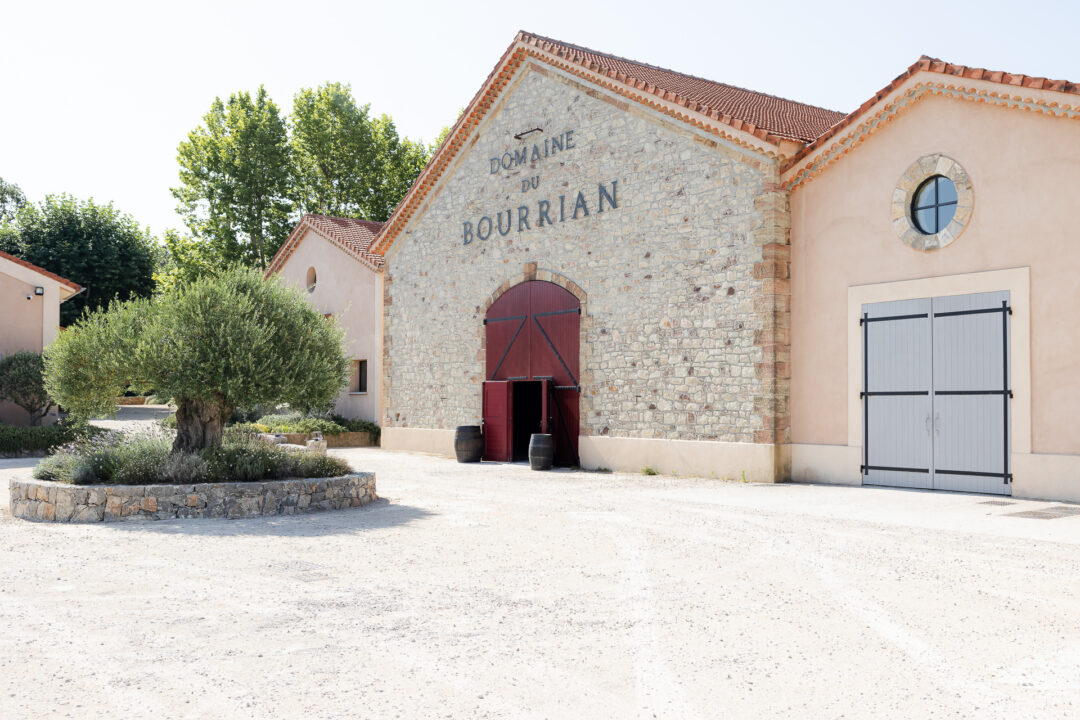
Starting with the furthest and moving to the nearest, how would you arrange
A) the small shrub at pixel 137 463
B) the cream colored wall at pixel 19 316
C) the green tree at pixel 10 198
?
1. the green tree at pixel 10 198
2. the cream colored wall at pixel 19 316
3. the small shrub at pixel 137 463

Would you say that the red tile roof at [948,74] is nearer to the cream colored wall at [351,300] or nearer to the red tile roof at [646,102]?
the red tile roof at [646,102]

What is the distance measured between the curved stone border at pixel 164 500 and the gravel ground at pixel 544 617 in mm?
302

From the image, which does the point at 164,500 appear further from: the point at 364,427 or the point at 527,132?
the point at 364,427

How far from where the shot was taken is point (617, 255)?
16578 millimetres

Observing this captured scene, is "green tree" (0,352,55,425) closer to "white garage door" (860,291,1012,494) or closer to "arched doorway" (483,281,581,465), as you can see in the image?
"arched doorway" (483,281,581,465)

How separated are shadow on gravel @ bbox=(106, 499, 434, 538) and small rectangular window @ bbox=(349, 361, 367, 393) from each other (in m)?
16.1

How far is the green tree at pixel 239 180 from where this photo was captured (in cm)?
3800

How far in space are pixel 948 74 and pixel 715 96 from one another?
22.7 feet

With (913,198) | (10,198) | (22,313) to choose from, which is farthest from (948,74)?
(10,198)

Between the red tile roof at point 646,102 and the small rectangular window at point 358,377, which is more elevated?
the red tile roof at point 646,102

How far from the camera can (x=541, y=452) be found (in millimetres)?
16797

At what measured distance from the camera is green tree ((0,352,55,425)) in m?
21.2

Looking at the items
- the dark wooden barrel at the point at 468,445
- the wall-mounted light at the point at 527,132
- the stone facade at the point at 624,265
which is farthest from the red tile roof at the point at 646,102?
the dark wooden barrel at the point at 468,445

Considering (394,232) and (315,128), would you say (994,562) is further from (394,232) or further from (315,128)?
(315,128)
